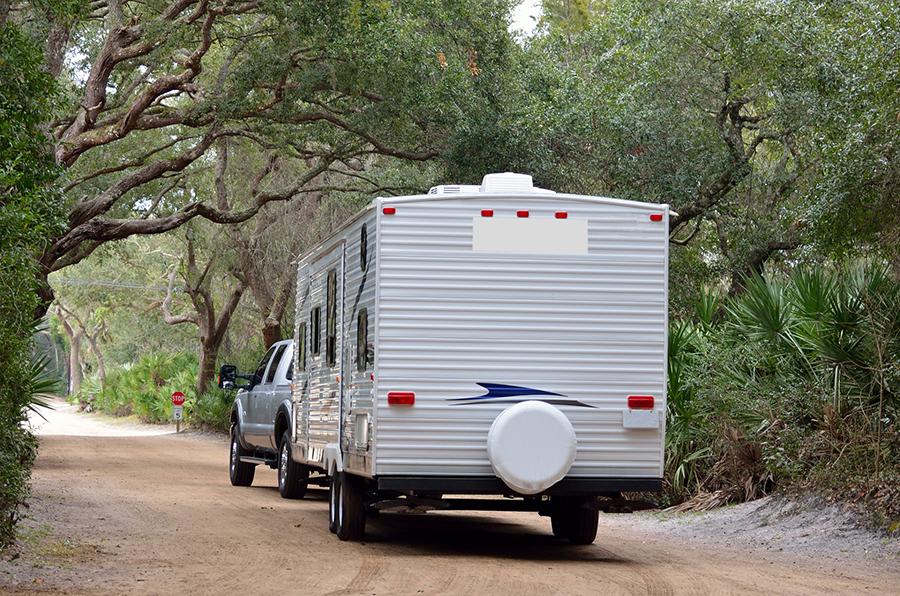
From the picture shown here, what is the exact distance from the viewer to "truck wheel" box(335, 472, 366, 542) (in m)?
10.4

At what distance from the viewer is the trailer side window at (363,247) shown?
31.5ft

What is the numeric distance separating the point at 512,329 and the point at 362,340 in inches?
56.4

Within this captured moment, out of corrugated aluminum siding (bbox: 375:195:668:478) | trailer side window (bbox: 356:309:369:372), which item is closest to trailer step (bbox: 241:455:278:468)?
trailer side window (bbox: 356:309:369:372)

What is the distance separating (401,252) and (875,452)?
5.88 metres

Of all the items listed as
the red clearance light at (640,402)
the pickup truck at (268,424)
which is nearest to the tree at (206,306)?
the pickup truck at (268,424)

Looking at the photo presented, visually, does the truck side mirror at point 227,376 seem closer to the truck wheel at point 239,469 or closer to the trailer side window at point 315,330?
the truck wheel at point 239,469

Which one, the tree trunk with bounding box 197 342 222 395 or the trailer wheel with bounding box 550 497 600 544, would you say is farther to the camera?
the tree trunk with bounding box 197 342 222 395

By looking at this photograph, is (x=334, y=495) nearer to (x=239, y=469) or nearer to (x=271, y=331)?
(x=239, y=469)

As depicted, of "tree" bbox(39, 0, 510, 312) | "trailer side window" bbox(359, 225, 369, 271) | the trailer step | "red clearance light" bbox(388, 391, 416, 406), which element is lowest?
the trailer step

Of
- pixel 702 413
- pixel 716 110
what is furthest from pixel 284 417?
pixel 716 110

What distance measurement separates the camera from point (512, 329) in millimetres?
9164

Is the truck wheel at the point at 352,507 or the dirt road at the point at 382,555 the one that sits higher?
the truck wheel at the point at 352,507

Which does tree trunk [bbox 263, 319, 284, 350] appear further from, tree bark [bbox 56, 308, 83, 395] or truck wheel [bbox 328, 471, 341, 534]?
tree bark [bbox 56, 308, 83, 395]

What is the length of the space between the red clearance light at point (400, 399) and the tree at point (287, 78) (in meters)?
9.30
